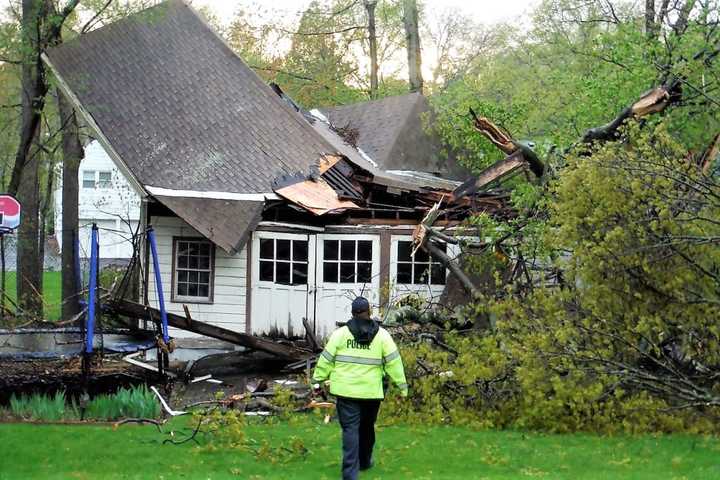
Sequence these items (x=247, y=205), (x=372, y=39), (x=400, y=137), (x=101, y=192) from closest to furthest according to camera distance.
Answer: (x=247, y=205), (x=400, y=137), (x=372, y=39), (x=101, y=192)

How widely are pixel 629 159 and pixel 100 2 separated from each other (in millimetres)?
12253

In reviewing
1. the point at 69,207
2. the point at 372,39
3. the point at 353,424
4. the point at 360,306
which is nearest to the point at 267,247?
the point at 69,207

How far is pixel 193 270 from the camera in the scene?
58.6 feet

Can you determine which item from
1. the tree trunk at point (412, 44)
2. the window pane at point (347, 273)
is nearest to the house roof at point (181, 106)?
the window pane at point (347, 273)

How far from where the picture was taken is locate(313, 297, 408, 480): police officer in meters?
8.58

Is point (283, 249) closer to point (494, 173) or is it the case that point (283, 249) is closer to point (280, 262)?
point (280, 262)

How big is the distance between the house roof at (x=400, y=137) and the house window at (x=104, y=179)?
25.2 meters

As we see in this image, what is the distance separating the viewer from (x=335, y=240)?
18.2 metres

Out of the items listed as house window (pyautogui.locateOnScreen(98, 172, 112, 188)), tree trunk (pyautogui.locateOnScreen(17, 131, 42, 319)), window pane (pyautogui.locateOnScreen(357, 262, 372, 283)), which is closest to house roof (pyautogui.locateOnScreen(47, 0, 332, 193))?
window pane (pyautogui.locateOnScreen(357, 262, 372, 283))

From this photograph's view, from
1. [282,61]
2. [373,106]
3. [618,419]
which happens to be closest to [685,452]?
[618,419]

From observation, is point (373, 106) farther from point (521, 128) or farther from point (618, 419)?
point (618, 419)

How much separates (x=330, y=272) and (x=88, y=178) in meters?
34.5

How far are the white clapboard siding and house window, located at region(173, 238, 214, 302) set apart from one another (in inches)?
4.4

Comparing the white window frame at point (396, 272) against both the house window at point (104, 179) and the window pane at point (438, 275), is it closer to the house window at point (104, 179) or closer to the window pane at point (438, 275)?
the window pane at point (438, 275)
